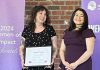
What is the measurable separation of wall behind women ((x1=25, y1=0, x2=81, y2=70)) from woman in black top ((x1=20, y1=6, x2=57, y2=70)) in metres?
0.90

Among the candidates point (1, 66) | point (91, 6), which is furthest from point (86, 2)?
point (1, 66)

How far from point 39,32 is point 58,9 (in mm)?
1075

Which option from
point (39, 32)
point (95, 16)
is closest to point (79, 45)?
point (39, 32)

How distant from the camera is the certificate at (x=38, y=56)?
3859mm

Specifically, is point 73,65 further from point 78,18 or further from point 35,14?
point 35,14

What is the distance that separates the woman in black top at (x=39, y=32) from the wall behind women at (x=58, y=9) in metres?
0.90

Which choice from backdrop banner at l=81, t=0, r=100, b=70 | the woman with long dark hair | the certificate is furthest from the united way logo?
the certificate

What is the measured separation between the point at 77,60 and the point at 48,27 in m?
0.67

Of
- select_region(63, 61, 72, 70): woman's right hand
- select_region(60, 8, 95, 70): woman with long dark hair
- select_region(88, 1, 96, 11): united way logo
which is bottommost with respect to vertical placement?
select_region(63, 61, 72, 70): woman's right hand

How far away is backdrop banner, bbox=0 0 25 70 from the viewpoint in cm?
439

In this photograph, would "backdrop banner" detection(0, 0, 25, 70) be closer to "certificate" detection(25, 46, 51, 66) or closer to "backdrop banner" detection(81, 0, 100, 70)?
"certificate" detection(25, 46, 51, 66)

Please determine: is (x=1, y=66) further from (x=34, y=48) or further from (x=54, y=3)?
(x=54, y=3)

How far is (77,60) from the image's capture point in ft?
11.8

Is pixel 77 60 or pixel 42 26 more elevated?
pixel 42 26
